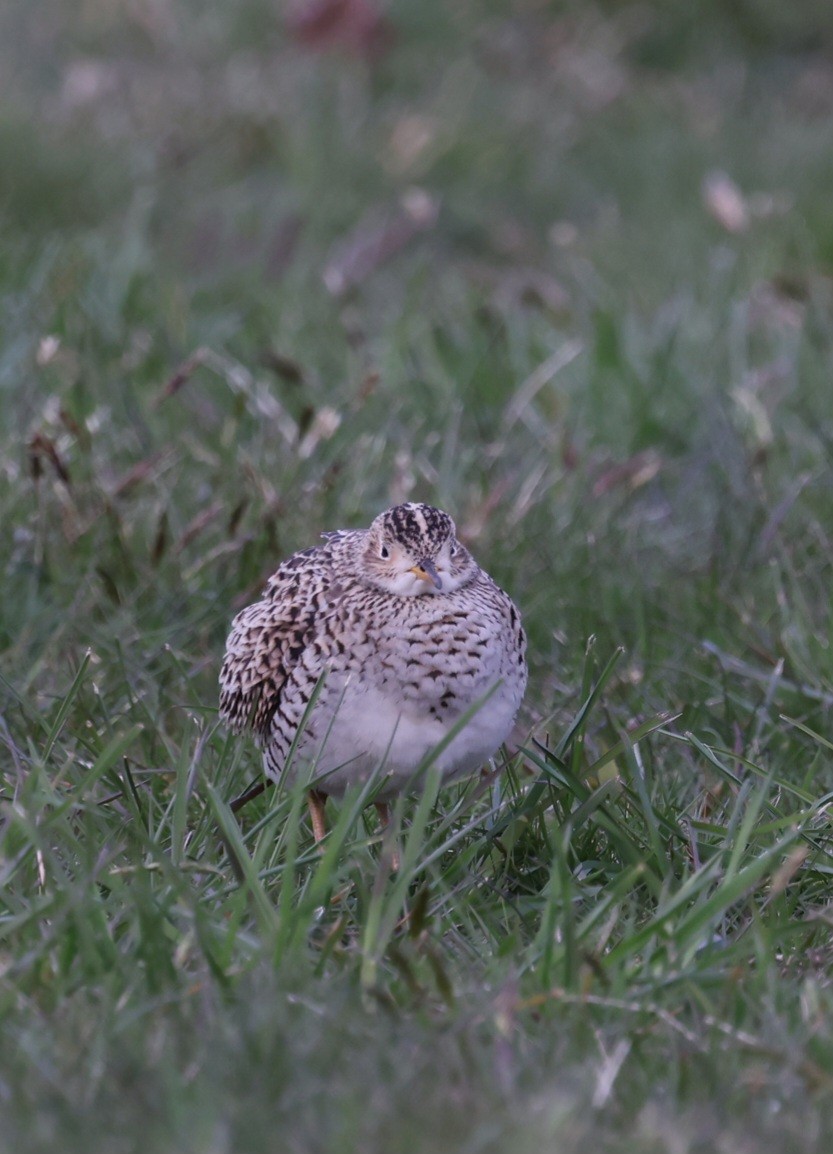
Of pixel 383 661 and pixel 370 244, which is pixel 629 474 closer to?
pixel 383 661

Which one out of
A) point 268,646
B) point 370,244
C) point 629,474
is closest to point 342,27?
point 370,244

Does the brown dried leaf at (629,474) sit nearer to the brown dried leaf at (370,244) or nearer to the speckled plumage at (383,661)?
the speckled plumage at (383,661)

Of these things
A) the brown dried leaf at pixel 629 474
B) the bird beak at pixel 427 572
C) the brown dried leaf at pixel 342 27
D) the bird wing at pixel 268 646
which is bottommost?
the brown dried leaf at pixel 629 474

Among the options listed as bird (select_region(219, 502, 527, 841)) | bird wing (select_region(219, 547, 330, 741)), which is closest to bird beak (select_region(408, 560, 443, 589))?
bird (select_region(219, 502, 527, 841))

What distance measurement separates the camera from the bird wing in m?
3.75

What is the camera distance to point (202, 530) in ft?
16.3

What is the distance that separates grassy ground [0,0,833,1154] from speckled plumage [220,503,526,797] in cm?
16

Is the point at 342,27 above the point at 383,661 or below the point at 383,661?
above

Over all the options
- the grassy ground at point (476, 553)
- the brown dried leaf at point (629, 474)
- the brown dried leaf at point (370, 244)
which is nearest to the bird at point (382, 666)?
the grassy ground at point (476, 553)

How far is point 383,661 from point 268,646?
39 centimetres

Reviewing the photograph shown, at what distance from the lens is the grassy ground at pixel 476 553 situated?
8.38 ft

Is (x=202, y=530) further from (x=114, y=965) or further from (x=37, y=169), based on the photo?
(x=37, y=169)

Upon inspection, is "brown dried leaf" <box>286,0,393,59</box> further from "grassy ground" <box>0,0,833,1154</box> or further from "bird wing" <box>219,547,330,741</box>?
"bird wing" <box>219,547,330,741</box>

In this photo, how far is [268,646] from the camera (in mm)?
3812
